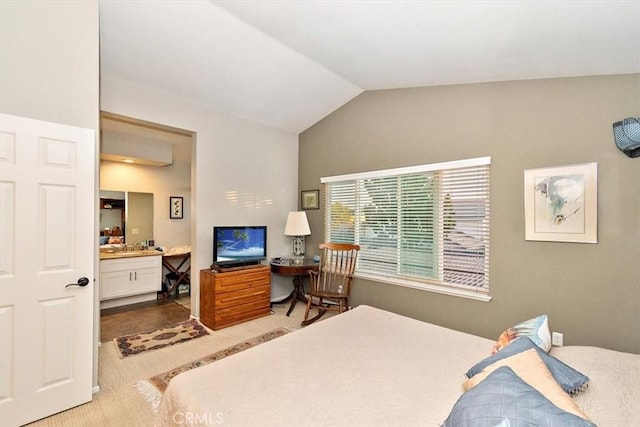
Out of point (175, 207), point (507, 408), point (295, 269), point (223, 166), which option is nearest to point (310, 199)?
point (295, 269)

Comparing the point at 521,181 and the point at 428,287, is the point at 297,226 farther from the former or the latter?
the point at 521,181

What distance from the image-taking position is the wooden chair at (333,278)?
11.8 ft

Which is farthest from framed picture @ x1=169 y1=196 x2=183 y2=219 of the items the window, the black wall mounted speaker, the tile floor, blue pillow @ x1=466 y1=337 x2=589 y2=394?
the black wall mounted speaker

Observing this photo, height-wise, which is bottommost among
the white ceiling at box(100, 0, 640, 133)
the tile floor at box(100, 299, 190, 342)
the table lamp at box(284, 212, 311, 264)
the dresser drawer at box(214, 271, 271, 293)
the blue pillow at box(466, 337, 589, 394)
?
the tile floor at box(100, 299, 190, 342)

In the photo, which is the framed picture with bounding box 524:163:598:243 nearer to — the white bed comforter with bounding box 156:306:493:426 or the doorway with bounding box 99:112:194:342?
the white bed comforter with bounding box 156:306:493:426

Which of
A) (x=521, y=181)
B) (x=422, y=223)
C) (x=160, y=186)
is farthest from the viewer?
(x=160, y=186)

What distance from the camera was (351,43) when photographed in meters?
2.59

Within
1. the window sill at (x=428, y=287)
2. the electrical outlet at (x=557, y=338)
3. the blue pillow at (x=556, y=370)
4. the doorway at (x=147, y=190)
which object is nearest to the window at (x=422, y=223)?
the window sill at (x=428, y=287)

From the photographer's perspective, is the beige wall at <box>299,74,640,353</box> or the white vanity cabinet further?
the white vanity cabinet

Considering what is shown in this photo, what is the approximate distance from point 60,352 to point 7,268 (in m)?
0.68

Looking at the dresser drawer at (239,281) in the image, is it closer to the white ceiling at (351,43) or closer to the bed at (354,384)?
the bed at (354,384)

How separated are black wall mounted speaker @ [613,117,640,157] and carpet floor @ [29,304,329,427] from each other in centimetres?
352

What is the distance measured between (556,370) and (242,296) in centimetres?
320

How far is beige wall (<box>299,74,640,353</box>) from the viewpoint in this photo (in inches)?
87.2
